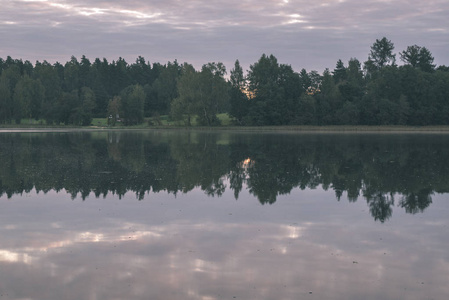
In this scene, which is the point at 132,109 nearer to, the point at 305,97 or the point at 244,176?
the point at 305,97

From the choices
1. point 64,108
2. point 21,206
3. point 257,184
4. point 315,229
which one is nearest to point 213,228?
point 315,229

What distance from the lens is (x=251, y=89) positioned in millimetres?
162875

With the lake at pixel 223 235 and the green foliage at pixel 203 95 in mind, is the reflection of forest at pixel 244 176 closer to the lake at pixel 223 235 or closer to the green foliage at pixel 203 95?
the lake at pixel 223 235

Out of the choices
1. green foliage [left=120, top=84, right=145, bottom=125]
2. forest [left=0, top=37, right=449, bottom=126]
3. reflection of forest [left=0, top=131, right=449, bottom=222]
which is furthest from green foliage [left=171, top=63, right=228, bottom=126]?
reflection of forest [left=0, top=131, right=449, bottom=222]

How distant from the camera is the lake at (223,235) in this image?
11750mm

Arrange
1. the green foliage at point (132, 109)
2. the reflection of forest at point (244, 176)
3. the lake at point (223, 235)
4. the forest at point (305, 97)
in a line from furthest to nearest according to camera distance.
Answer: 1. the green foliage at point (132, 109)
2. the forest at point (305, 97)
3. the reflection of forest at point (244, 176)
4. the lake at point (223, 235)

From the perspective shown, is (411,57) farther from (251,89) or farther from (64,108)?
(64,108)

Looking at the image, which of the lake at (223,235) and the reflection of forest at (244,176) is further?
the reflection of forest at (244,176)

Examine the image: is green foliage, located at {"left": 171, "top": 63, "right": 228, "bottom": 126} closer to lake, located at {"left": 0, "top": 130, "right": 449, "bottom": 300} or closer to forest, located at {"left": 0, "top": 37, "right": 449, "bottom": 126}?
forest, located at {"left": 0, "top": 37, "right": 449, "bottom": 126}

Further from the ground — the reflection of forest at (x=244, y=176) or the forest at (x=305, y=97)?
the forest at (x=305, y=97)

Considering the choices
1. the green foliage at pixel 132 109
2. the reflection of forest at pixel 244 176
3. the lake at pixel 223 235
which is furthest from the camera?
the green foliage at pixel 132 109

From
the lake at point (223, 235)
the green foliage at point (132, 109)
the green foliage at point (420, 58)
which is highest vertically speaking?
the green foliage at point (420, 58)

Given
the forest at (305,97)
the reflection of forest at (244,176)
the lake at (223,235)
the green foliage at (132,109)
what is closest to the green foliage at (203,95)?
the forest at (305,97)

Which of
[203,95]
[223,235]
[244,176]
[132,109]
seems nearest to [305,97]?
[203,95]
